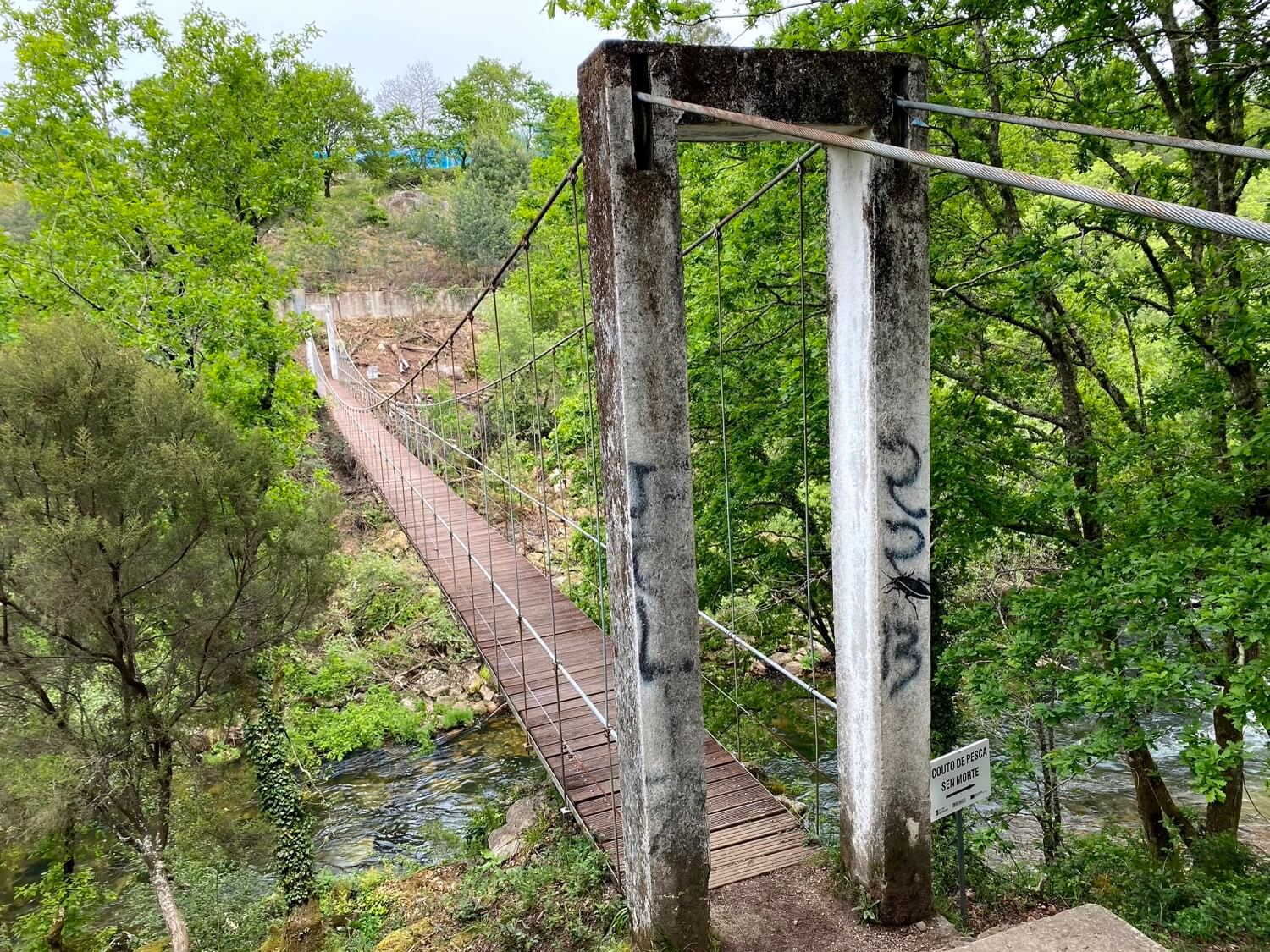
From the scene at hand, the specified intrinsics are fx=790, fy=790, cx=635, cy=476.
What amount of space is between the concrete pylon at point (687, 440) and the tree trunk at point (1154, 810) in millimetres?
2679

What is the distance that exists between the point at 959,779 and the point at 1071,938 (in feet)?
2.92

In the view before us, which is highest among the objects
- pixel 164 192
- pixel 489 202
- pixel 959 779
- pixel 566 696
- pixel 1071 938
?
pixel 489 202

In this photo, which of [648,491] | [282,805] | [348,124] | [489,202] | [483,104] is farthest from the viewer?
[483,104]

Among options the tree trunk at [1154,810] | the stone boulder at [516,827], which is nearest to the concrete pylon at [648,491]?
the stone boulder at [516,827]

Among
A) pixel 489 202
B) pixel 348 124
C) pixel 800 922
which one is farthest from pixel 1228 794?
Result: pixel 348 124

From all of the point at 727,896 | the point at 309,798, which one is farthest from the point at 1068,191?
the point at 309,798

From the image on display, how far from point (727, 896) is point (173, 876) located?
16.2 ft

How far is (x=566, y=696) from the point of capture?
418 centimetres

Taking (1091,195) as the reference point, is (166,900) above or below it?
below

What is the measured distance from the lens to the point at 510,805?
587 centimetres

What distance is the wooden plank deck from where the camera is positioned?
2.65 m

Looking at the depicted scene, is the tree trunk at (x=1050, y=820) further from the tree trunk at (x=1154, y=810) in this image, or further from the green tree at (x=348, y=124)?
the green tree at (x=348, y=124)

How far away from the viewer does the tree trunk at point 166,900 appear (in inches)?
189

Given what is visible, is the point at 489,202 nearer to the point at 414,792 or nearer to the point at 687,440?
the point at 414,792
